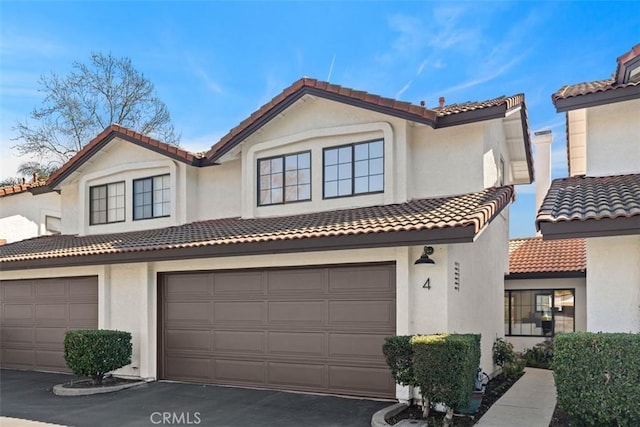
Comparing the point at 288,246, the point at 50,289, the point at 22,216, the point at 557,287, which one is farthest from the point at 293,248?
the point at 22,216

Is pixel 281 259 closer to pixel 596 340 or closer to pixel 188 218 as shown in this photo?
pixel 188 218

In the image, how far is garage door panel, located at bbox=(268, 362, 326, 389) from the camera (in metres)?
10.2

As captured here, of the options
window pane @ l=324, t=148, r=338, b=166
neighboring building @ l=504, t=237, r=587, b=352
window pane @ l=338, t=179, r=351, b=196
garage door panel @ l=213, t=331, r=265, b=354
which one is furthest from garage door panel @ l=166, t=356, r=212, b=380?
neighboring building @ l=504, t=237, r=587, b=352

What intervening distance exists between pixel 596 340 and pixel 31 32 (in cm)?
1576

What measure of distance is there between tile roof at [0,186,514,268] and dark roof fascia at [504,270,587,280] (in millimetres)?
5457

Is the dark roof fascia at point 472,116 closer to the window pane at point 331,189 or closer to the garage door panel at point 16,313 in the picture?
the window pane at point 331,189

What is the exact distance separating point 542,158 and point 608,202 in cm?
1347

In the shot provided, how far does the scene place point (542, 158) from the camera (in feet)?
67.3

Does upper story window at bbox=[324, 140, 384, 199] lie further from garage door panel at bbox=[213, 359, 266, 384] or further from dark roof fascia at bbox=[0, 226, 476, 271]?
garage door panel at bbox=[213, 359, 266, 384]

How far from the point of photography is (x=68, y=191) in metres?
16.5

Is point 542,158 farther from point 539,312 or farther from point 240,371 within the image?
point 240,371

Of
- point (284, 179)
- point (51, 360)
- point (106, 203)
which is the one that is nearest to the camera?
point (284, 179)

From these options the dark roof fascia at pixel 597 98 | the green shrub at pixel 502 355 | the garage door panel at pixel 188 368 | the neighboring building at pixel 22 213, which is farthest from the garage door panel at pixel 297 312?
the neighboring building at pixel 22 213

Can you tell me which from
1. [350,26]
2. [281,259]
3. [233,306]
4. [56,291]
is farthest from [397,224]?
[56,291]
